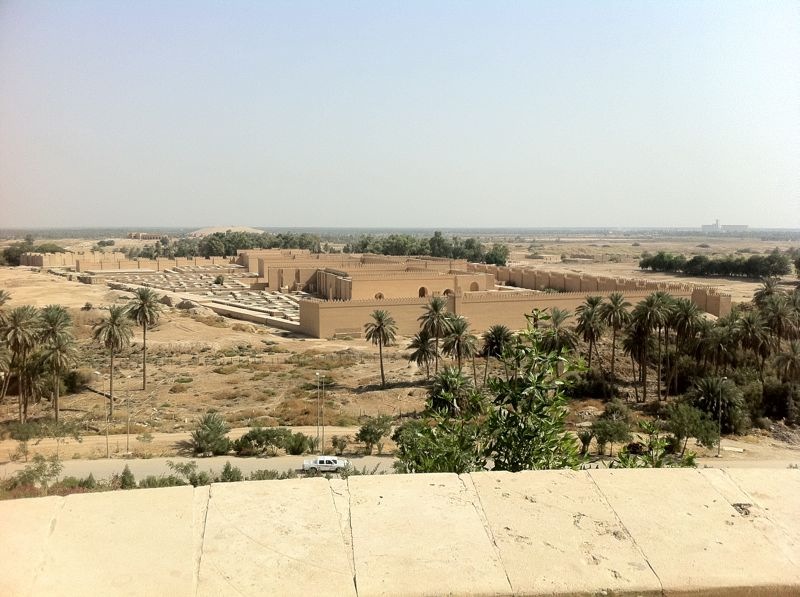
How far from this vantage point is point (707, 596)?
2.21m

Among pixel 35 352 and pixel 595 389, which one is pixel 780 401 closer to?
pixel 595 389

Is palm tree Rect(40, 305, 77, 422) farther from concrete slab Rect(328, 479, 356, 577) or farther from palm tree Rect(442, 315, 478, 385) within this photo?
concrete slab Rect(328, 479, 356, 577)

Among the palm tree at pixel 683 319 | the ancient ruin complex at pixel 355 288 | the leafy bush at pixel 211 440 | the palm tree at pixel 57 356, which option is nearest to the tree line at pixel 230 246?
the ancient ruin complex at pixel 355 288

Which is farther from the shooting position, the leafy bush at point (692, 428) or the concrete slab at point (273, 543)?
the leafy bush at point (692, 428)

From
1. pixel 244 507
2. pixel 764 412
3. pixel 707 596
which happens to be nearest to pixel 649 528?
pixel 707 596

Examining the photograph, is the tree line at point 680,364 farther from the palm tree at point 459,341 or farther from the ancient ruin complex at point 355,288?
the ancient ruin complex at point 355,288

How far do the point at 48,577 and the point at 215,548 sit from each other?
20.9 inches

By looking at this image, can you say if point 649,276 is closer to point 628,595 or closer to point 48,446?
point 48,446

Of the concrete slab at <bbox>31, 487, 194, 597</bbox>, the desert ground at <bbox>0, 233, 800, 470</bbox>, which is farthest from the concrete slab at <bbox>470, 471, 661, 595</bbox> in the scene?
the desert ground at <bbox>0, 233, 800, 470</bbox>

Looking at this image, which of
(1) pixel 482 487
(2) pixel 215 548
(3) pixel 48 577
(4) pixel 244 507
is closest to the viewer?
(3) pixel 48 577

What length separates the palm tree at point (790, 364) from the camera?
2275cm

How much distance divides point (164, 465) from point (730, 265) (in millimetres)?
64609

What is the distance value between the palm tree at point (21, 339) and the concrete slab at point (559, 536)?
70.8 feet

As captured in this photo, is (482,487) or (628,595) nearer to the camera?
(628,595)
